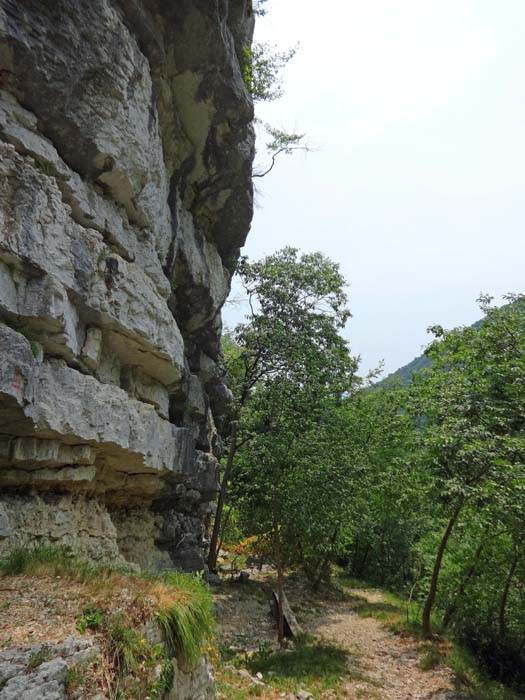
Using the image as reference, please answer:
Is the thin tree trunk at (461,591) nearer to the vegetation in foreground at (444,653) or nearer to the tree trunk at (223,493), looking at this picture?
the vegetation in foreground at (444,653)

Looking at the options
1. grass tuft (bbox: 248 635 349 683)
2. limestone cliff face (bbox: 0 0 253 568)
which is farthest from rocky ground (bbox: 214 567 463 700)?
limestone cliff face (bbox: 0 0 253 568)

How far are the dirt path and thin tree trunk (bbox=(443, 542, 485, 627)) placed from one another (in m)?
1.41

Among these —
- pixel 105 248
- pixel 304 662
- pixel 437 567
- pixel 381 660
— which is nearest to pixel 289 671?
pixel 304 662

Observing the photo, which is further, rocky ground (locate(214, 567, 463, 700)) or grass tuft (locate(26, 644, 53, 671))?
rocky ground (locate(214, 567, 463, 700))

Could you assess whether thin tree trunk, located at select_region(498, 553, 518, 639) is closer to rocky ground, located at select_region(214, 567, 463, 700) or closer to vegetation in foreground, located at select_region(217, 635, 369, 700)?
rocky ground, located at select_region(214, 567, 463, 700)

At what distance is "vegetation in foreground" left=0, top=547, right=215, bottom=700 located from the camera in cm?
445

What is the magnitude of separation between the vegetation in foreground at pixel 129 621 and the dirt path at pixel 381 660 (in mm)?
5765

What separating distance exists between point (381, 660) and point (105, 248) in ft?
40.1

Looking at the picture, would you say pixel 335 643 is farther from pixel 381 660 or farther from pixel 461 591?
pixel 461 591

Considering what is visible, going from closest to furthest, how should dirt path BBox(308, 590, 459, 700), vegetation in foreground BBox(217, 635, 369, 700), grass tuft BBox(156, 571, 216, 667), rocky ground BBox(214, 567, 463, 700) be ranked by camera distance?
grass tuft BBox(156, 571, 216, 667) → vegetation in foreground BBox(217, 635, 369, 700) → rocky ground BBox(214, 567, 463, 700) → dirt path BBox(308, 590, 459, 700)

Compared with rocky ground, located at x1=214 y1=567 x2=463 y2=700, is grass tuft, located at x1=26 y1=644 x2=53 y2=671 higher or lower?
higher

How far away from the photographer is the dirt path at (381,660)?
9929 millimetres

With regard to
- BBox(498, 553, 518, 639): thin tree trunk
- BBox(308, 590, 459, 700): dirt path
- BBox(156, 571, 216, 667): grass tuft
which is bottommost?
BBox(308, 590, 459, 700): dirt path

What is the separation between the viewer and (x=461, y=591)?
497 inches
